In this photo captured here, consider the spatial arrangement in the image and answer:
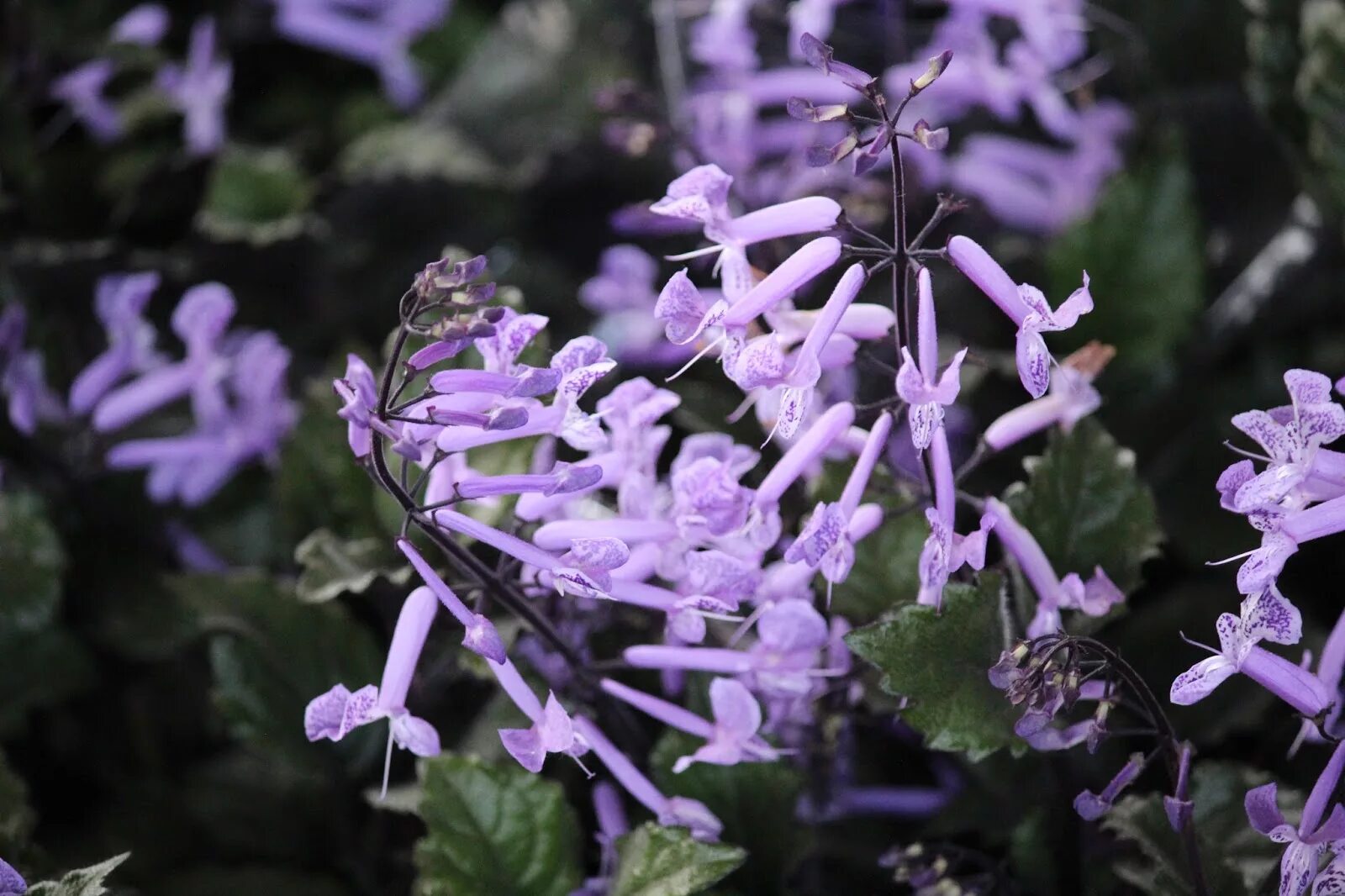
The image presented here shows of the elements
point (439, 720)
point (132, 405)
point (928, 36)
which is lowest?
point (439, 720)

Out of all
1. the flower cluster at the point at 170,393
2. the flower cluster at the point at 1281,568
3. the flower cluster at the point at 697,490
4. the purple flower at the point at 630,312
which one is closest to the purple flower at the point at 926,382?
the flower cluster at the point at 697,490

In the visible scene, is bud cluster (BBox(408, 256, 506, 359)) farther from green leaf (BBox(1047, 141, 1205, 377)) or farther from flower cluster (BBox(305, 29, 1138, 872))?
green leaf (BBox(1047, 141, 1205, 377))

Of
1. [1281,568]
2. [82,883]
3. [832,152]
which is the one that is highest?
[832,152]

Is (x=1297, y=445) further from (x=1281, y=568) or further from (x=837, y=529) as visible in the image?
(x=837, y=529)

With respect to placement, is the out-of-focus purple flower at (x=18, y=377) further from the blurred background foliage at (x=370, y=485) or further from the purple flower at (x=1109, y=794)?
the purple flower at (x=1109, y=794)

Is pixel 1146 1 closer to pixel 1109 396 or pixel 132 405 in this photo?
pixel 1109 396

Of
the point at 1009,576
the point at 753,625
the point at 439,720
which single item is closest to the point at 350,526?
the point at 439,720

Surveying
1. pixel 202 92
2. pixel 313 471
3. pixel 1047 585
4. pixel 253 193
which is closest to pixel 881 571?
pixel 1047 585

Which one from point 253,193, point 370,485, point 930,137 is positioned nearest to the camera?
point 930,137
